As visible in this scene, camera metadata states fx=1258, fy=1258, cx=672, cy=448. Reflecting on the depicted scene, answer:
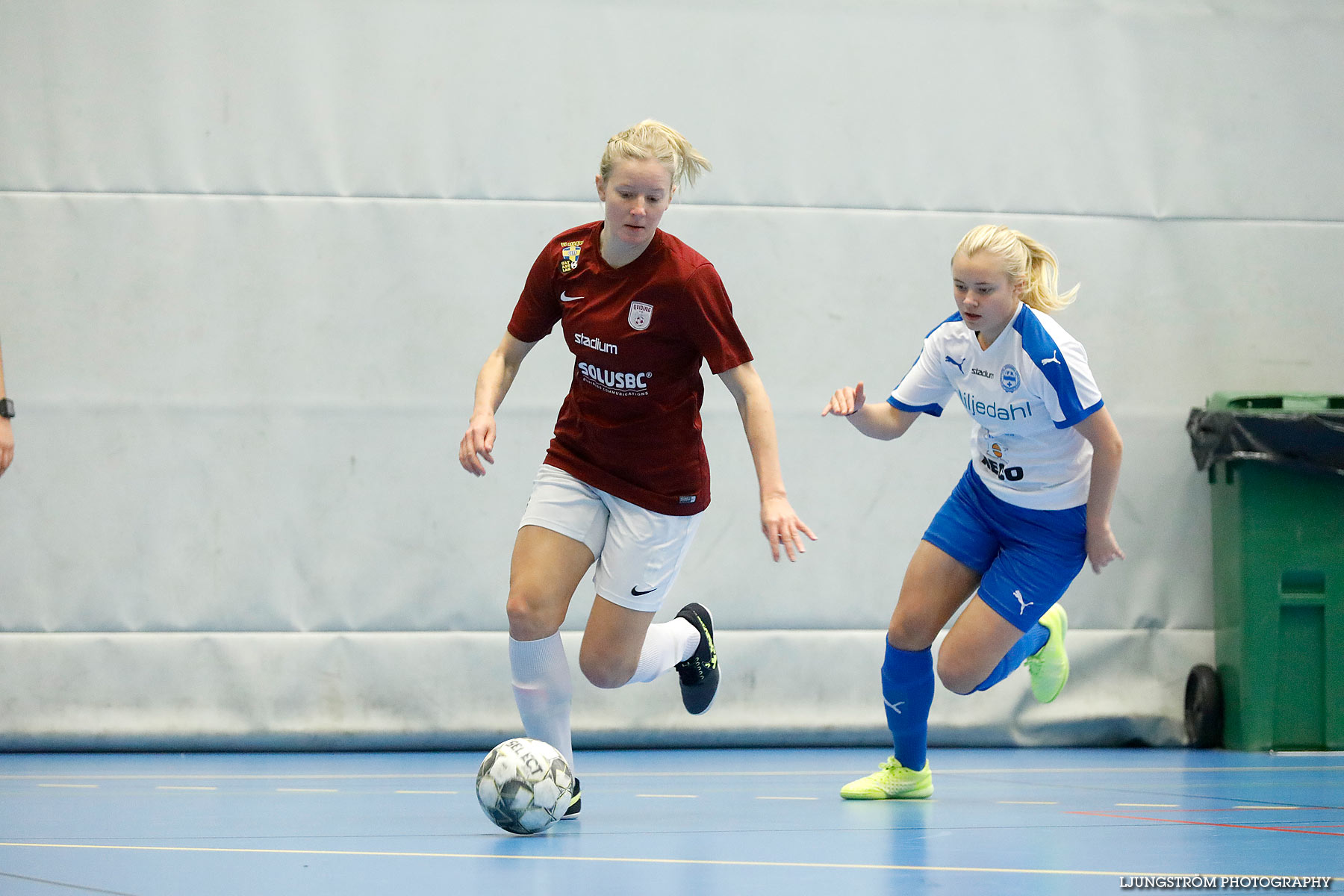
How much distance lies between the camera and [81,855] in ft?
10.1

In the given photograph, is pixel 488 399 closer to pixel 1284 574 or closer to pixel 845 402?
pixel 845 402

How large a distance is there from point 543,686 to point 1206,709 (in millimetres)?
3766

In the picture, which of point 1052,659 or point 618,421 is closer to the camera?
point 618,421

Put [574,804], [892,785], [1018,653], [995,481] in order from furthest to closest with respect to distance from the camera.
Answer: [1018,653], [892,785], [995,481], [574,804]

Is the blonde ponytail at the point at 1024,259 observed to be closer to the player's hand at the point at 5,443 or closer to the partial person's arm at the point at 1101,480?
the partial person's arm at the point at 1101,480

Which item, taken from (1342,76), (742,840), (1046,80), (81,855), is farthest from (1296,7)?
(81,855)

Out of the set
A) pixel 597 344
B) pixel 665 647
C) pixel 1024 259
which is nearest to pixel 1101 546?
pixel 1024 259

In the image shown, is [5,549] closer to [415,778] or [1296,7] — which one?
[415,778]

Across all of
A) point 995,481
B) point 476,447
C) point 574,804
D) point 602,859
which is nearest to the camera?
point 602,859

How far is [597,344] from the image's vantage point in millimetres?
3752

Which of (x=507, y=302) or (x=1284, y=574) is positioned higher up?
(x=507, y=302)

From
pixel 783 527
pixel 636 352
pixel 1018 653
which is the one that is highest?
pixel 636 352

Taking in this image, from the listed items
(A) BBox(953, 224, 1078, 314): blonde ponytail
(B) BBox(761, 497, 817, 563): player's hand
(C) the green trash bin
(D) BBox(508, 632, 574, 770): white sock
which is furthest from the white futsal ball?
(C) the green trash bin

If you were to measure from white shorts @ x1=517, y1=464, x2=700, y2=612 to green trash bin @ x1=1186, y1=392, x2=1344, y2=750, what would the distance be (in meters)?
3.24
